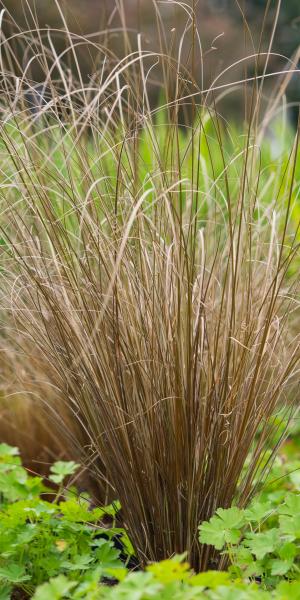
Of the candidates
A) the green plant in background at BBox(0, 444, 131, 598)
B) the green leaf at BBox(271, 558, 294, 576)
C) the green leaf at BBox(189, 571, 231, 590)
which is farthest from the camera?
the green plant in background at BBox(0, 444, 131, 598)

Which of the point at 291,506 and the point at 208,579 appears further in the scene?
the point at 291,506

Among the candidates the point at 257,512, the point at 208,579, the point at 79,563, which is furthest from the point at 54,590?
the point at 257,512

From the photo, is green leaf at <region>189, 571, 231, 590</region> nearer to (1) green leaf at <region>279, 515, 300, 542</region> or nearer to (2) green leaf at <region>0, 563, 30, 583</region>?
(1) green leaf at <region>279, 515, 300, 542</region>

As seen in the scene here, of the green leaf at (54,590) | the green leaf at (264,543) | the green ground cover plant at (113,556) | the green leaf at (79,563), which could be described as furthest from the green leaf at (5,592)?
the green leaf at (264,543)

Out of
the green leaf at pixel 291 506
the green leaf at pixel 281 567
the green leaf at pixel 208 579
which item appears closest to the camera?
the green leaf at pixel 208 579

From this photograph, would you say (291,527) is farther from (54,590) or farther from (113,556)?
(54,590)

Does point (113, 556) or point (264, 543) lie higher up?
point (264, 543)

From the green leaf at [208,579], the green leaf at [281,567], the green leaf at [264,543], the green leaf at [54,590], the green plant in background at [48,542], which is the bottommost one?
the green plant in background at [48,542]

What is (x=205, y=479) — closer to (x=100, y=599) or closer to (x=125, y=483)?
(x=125, y=483)

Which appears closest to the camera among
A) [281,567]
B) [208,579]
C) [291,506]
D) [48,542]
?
[208,579]

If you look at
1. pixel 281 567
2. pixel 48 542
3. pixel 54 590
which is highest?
pixel 54 590

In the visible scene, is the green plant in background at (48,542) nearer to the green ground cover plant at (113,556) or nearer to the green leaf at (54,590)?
the green ground cover plant at (113,556)

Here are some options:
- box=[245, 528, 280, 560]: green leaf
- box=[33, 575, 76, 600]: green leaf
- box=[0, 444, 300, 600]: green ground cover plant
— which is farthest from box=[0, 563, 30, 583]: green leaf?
box=[245, 528, 280, 560]: green leaf
